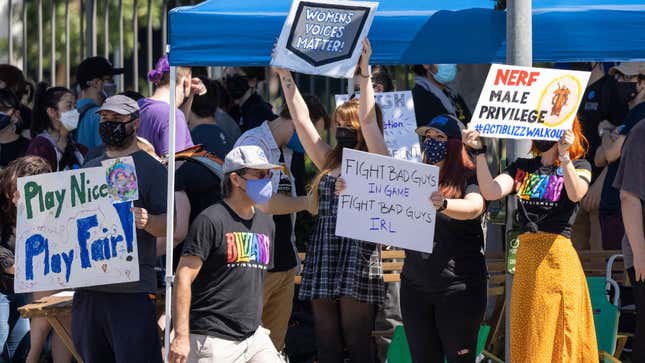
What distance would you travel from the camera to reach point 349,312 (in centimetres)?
681

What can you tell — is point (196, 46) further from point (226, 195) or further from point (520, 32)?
point (520, 32)

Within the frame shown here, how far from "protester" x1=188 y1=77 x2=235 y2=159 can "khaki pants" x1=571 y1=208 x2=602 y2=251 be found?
2663 millimetres

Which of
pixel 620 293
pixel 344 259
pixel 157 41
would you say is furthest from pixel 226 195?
pixel 157 41

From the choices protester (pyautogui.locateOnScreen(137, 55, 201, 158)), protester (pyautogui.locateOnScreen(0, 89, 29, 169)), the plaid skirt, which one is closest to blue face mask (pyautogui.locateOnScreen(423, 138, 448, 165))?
the plaid skirt

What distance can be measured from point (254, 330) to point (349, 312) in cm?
103

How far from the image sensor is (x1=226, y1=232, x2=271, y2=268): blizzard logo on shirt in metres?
5.80

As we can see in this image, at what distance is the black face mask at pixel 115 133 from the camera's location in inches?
244

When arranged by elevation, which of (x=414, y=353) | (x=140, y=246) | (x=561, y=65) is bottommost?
(x=414, y=353)

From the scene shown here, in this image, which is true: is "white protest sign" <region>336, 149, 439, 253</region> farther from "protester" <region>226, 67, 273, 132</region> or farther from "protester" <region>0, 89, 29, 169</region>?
"protester" <region>0, 89, 29, 169</region>

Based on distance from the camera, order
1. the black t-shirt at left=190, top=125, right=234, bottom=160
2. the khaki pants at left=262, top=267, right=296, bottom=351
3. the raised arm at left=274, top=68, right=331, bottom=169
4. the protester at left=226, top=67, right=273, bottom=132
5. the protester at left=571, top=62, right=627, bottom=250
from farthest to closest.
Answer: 1. the protester at left=226, top=67, right=273, bottom=132
2. the protester at left=571, top=62, right=627, bottom=250
3. the black t-shirt at left=190, top=125, right=234, bottom=160
4. the khaki pants at left=262, top=267, right=296, bottom=351
5. the raised arm at left=274, top=68, right=331, bottom=169

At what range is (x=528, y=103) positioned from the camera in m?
5.89

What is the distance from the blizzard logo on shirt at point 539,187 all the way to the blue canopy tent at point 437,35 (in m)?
0.60

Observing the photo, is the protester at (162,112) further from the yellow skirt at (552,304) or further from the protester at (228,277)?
the yellow skirt at (552,304)

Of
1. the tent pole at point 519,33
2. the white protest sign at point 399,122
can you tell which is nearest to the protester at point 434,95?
the white protest sign at point 399,122
